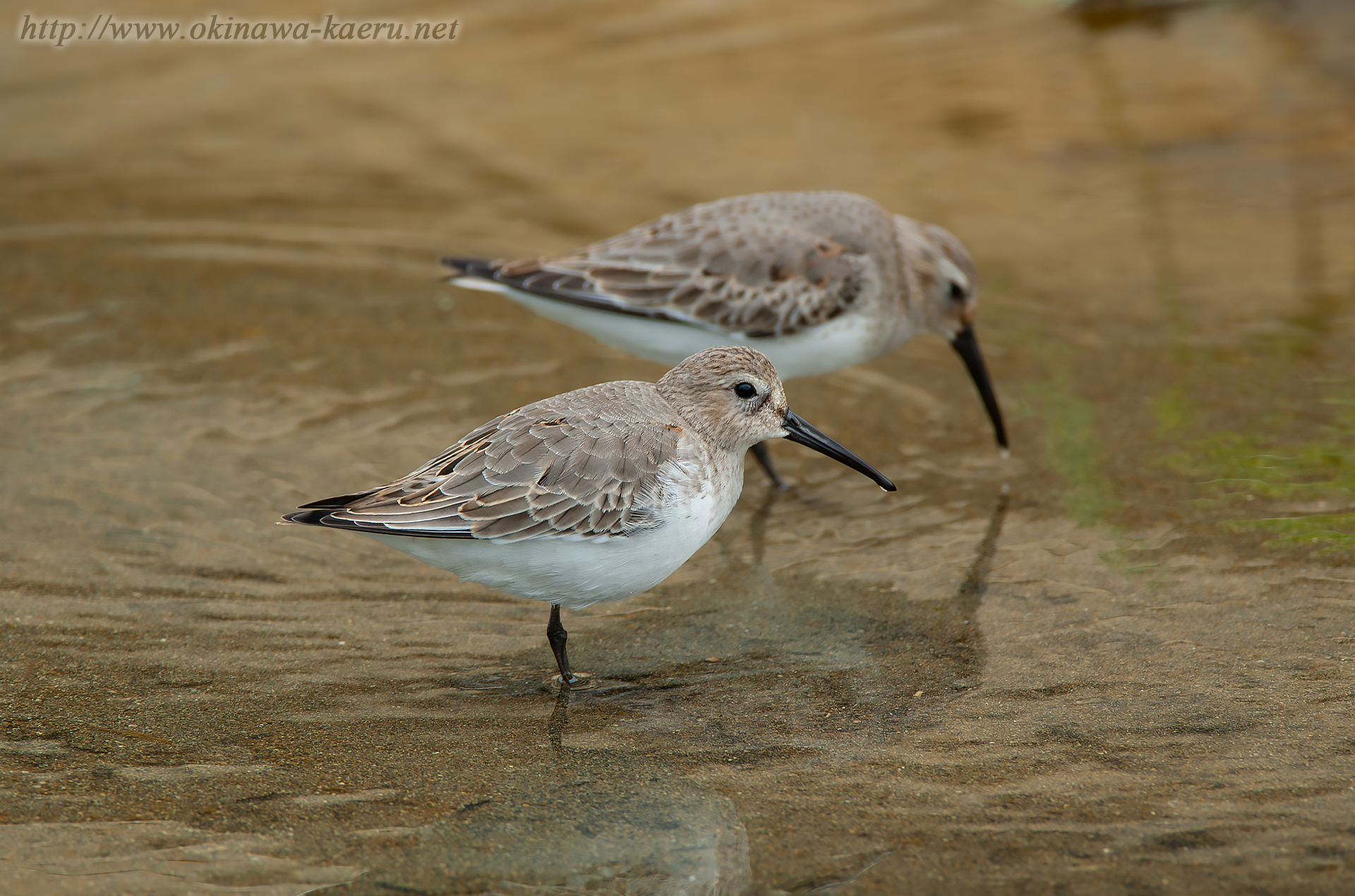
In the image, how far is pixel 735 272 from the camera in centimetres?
755

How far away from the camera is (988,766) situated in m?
4.64

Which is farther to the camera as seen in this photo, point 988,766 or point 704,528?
point 704,528

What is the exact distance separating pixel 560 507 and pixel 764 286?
278 cm

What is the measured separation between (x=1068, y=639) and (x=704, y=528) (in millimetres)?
1692

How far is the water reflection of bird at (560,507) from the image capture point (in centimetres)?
513

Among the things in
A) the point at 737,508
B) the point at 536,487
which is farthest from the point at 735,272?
the point at 536,487

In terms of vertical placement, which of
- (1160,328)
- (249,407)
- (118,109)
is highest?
(118,109)

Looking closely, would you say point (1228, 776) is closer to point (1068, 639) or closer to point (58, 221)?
point (1068, 639)

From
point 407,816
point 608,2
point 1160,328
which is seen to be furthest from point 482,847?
point 608,2

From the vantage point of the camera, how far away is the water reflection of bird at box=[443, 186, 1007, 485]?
7.50 meters

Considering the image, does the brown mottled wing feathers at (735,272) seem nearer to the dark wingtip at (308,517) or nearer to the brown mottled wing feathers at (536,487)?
the brown mottled wing feathers at (536,487)

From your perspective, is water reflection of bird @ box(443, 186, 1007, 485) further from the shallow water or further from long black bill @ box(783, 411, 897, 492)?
long black bill @ box(783, 411, 897, 492)

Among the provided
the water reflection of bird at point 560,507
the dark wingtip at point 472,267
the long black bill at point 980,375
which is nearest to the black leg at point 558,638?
the water reflection of bird at point 560,507

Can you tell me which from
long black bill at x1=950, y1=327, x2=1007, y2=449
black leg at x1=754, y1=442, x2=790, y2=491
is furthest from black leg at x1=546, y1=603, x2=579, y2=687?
long black bill at x1=950, y1=327, x2=1007, y2=449
